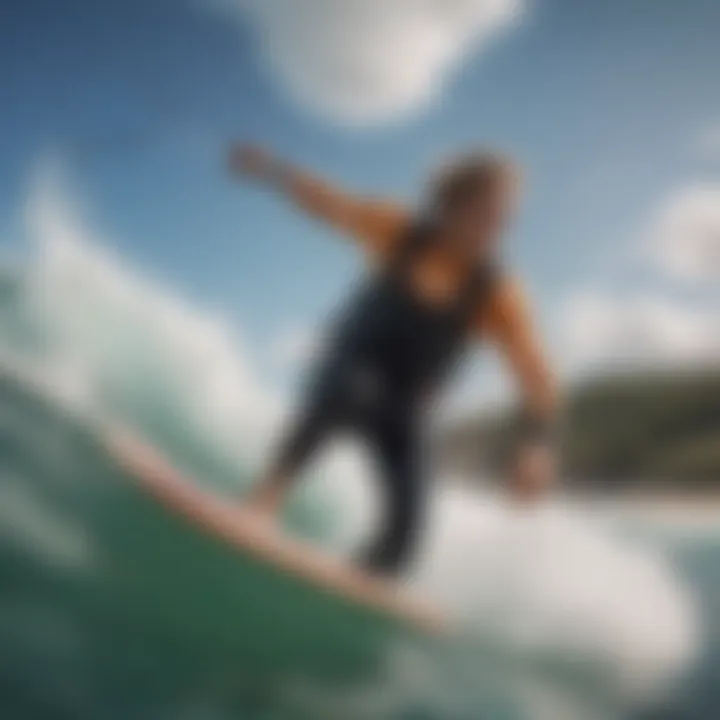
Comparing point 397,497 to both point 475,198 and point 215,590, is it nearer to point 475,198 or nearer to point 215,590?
point 215,590

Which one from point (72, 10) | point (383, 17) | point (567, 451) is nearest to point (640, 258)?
point (567, 451)

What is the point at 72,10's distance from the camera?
4.34 ft

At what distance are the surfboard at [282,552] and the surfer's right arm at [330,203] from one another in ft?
0.93

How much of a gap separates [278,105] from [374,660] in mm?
549

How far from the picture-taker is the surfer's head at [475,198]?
1.27 metres

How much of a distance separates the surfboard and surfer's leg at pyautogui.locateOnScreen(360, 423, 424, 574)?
0.07ft

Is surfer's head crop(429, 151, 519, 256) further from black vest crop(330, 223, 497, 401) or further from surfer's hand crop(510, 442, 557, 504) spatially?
surfer's hand crop(510, 442, 557, 504)

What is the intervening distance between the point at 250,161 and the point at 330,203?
9 centimetres

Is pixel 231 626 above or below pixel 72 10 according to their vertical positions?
below

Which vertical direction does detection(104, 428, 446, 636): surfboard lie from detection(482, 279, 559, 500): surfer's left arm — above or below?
below

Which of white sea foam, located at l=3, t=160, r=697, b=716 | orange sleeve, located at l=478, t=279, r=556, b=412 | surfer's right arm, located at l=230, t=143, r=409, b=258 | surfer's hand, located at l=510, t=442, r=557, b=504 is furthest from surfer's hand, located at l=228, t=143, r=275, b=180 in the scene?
surfer's hand, located at l=510, t=442, r=557, b=504

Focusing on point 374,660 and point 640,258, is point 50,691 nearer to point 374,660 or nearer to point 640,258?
point 374,660

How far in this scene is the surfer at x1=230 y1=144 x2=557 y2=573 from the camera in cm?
124

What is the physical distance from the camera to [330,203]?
1.29 metres
